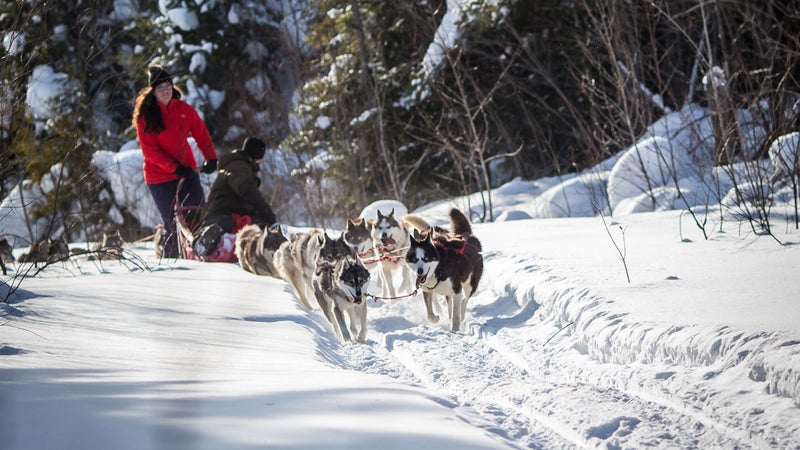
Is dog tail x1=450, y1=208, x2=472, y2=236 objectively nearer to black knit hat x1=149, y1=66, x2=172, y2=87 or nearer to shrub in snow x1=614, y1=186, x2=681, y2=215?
black knit hat x1=149, y1=66, x2=172, y2=87

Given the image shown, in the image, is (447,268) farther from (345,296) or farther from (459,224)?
(459,224)

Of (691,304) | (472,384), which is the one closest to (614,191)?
(691,304)

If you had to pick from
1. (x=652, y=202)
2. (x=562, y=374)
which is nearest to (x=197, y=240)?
(x=562, y=374)

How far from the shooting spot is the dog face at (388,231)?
22.8 ft

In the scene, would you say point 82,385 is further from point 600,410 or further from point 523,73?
point 523,73

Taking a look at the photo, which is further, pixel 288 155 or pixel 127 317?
pixel 288 155

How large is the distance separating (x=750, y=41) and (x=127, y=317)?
1486cm

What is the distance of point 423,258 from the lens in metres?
5.44

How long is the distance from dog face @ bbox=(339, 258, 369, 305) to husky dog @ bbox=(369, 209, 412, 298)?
1284 mm

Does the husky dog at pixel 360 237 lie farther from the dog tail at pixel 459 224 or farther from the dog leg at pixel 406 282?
the dog tail at pixel 459 224

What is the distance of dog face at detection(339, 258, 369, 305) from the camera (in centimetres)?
518

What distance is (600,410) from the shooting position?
3.11 meters

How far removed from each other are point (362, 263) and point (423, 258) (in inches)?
30.6

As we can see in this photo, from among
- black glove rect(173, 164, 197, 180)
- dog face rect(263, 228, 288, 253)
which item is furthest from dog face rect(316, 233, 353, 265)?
black glove rect(173, 164, 197, 180)
